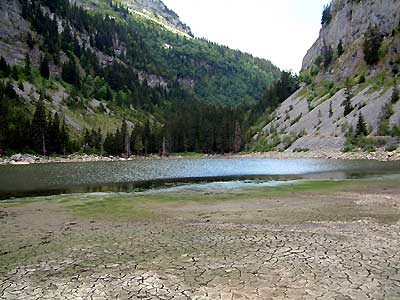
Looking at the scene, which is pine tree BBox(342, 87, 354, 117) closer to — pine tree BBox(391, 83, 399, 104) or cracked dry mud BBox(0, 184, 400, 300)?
pine tree BBox(391, 83, 399, 104)

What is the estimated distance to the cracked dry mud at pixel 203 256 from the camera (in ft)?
35.8

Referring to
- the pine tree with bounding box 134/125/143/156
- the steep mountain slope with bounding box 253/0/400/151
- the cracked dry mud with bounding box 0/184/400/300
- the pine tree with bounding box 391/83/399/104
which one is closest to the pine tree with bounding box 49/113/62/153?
the pine tree with bounding box 134/125/143/156

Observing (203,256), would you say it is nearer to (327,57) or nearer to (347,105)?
(347,105)

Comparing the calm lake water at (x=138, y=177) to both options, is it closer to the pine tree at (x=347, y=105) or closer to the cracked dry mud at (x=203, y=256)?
the cracked dry mud at (x=203, y=256)

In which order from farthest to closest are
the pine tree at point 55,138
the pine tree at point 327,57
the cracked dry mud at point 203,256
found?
the pine tree at point 327,57, the pine tree at point 55,138, the cracked dry mud at point 203,256

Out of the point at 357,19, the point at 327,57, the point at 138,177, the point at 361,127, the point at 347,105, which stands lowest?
the point at 138,177

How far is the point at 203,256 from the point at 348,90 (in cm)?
13582

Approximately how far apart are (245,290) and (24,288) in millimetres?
6671

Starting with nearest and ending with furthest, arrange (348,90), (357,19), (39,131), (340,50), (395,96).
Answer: (395,96) → (39,131) → (348,90) → (357,19) → (340,50)

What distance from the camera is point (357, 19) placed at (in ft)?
552

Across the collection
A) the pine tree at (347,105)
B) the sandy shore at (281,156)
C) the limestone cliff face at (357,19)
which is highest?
the limestone cliff face at (357,19)

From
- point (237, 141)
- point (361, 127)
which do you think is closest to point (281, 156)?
point (361, 127)

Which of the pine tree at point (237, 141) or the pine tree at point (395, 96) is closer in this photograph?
the pine tree at point (395, 96)

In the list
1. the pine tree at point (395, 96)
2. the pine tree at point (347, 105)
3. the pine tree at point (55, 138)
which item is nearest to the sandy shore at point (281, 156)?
the pine tree at point (55, 138)
